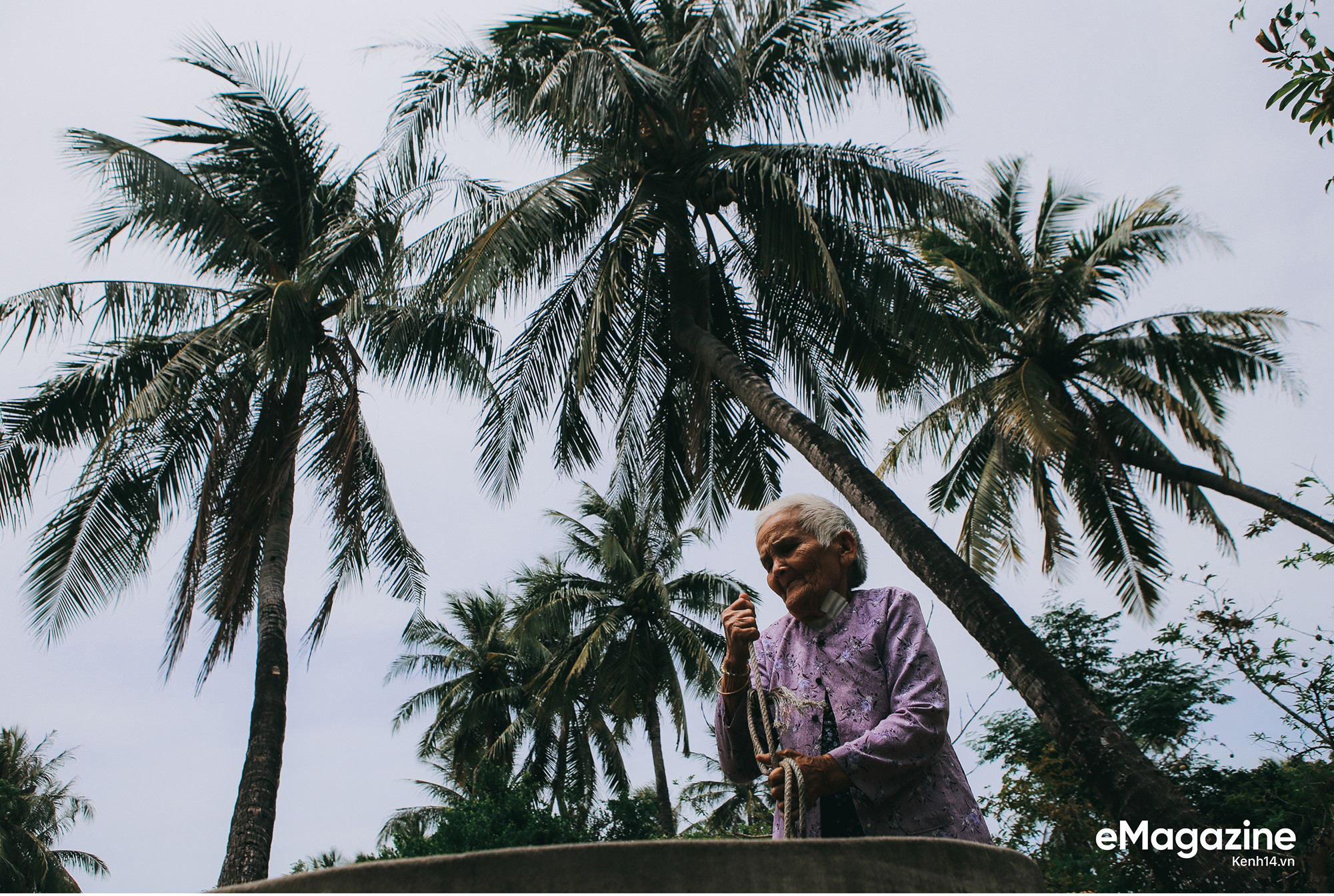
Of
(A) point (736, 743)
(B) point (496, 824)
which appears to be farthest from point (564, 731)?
(A) point (736, 743)

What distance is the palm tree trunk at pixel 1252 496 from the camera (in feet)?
35.8

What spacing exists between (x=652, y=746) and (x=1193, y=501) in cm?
1221

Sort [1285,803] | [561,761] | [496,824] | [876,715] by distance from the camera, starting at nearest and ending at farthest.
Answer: [876,715], [1285,803], [496,824], [561,761]

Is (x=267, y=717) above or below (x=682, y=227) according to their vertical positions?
below

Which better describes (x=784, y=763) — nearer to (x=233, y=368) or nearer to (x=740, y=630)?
(x=740, y=630)

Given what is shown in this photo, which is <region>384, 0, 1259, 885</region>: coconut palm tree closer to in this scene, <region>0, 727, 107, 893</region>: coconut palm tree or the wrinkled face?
the wrinkled face

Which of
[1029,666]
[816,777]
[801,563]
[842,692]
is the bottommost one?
[816,777]

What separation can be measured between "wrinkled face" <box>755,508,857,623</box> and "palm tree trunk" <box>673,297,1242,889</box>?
2.76 metres

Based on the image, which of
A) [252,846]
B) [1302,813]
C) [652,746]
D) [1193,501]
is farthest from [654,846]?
[652,746]

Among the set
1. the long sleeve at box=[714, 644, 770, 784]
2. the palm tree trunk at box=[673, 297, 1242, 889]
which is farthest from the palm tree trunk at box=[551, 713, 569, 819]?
the long sleeve at box=[714, 644, 770, 784]

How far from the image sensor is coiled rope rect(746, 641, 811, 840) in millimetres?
1954

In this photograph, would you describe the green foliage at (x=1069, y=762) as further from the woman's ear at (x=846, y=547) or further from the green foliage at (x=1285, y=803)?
the woman's ear at (x=846, y=547)

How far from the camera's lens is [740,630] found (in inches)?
90.5

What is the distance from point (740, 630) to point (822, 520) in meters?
0.41
